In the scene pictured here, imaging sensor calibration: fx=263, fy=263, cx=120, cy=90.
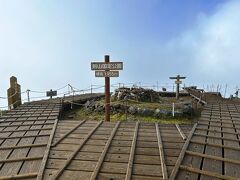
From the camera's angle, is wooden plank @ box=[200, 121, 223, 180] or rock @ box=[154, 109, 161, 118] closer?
wooden plank @ box=[200, 121, 223, 180]

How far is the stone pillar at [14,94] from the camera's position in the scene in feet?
56.3

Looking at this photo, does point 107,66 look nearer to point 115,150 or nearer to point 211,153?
point 115,150

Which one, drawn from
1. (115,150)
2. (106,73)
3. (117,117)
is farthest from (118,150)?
(117,117)

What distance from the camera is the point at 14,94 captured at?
17359 mm

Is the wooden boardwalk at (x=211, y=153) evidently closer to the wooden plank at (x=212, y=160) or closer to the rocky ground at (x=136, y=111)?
the wooden plank at (x=212, y=160)

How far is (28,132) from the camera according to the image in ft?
34.4

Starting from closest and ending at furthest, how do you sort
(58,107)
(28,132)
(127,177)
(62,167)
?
(127,177) < (62,167) < (28,132) < (58,107)

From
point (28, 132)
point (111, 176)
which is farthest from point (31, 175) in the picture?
point (28, 132)

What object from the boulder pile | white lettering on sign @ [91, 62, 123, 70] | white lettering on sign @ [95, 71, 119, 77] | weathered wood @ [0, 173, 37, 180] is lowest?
weathered wood @ [0, 173, 37, 180]

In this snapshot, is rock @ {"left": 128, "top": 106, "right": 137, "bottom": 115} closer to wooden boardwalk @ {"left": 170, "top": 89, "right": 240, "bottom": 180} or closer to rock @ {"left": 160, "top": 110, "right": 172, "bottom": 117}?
rock @ {"left": 160, "top": 110, "right": 172, "bottom": 117}

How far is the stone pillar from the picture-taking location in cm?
1716

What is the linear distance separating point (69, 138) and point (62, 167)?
2620 mm

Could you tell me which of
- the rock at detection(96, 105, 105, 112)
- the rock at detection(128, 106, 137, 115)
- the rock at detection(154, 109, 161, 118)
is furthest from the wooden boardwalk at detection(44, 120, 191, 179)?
the rock at detection(96, 105, 105, 112)

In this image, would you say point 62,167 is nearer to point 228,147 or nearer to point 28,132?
point 28,132
